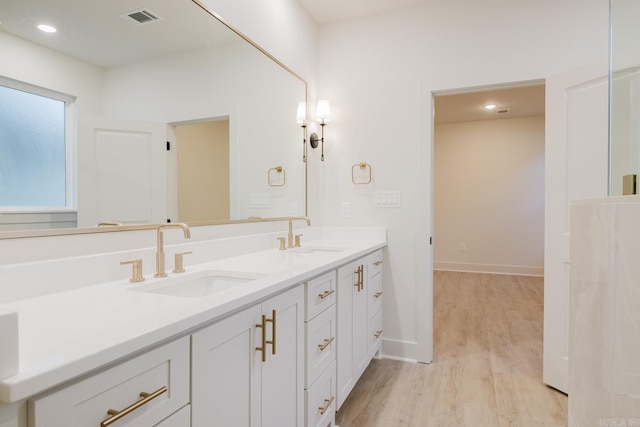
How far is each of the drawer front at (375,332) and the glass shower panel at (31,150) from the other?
1819 millimetres

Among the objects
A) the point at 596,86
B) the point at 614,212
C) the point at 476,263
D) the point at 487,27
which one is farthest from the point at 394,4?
the point at 476,263

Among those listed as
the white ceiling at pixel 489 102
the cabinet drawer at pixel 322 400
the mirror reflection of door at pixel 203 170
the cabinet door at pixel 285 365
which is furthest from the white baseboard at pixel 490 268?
the cabinet door at pixel 285 365

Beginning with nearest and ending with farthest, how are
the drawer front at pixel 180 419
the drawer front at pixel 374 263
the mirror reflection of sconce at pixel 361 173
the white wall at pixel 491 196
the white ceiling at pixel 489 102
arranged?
1. the drawer front at pixel 180 419
2. the drawer front at pixel 374 263
3. the mirror reflection of sconce at pixel 361 173
4. the white ceiling at pixel 489 102
5. the white wall at pixel 491 196

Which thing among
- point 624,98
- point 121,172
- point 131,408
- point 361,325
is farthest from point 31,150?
point 624,98

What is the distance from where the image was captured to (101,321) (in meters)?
0.79

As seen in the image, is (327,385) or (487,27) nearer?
(327,385)

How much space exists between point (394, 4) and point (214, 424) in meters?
2.81

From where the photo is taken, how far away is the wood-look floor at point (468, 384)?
1.86m

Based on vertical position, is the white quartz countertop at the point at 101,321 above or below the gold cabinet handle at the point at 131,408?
above

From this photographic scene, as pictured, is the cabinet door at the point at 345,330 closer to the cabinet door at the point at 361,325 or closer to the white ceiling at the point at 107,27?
the cabinet door at the point at 361,325

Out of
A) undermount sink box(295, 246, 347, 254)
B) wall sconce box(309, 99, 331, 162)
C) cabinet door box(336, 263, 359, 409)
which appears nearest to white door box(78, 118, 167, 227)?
cabinet door box(336, 263, 359, 409)

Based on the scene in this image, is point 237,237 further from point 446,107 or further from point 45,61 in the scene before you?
point 446,107

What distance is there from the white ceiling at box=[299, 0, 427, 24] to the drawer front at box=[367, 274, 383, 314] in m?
1.99

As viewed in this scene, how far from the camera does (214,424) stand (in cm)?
90
